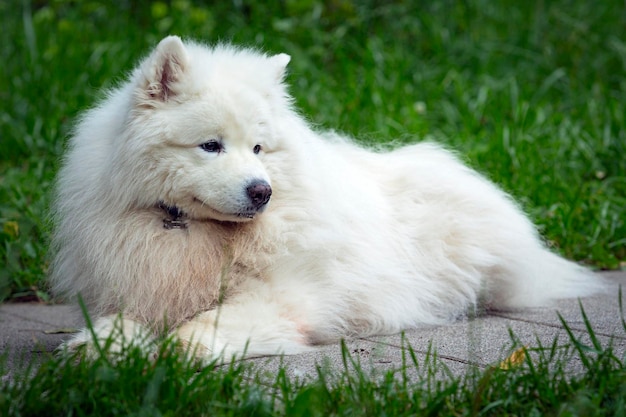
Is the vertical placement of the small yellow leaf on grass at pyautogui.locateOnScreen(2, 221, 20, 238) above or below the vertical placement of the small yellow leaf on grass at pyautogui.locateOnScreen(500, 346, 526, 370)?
above

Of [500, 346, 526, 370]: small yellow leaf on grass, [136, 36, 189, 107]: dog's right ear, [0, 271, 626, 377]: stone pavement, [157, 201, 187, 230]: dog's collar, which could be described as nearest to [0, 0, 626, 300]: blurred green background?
[0, 271, 626, 377]: stone pavement

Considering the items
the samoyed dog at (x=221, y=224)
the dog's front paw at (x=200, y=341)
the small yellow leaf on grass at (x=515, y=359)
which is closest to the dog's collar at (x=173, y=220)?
the samoyed dog at (x=221, y=224)

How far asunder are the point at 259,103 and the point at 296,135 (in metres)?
0.26

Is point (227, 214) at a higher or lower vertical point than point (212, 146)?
lower

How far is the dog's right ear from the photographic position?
10.3 ft

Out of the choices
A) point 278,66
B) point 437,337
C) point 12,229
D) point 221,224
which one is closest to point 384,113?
point 12,229

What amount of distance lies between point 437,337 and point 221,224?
3.38ft

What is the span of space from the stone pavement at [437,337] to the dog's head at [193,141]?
641 mm

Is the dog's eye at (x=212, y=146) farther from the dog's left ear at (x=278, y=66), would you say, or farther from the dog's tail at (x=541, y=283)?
the dog's tail at (x=541, y=283)

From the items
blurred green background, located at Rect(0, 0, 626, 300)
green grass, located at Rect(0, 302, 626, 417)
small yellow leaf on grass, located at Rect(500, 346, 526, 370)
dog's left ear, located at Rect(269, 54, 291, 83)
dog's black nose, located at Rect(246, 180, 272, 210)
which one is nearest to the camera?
green grass, located at Rect(0, 302, 626, 417)

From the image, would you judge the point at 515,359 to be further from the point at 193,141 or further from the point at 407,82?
the point at 407,82

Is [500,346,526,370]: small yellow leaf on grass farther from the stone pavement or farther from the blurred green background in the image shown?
the blurred green background

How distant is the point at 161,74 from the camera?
3.15 m

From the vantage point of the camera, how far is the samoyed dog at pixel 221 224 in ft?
10.1
